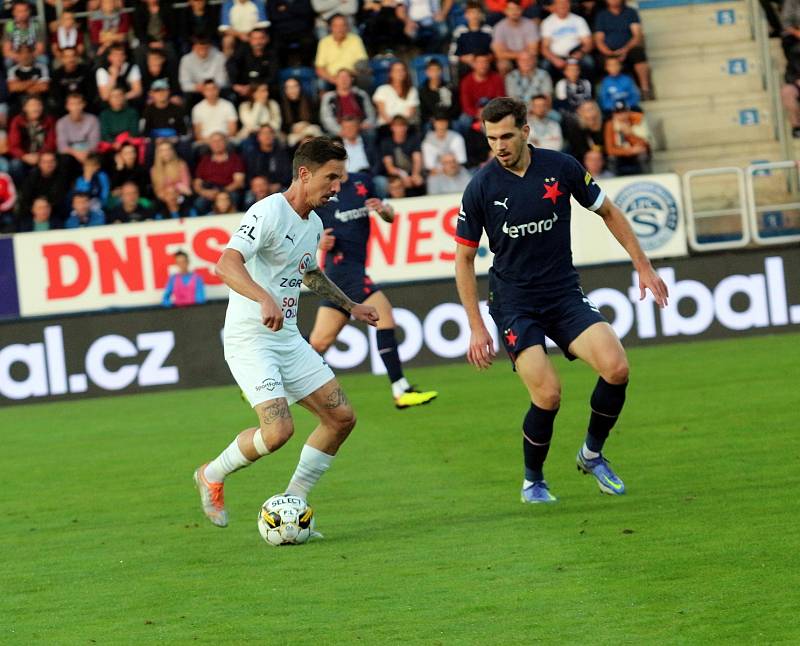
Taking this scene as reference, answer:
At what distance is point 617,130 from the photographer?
1948 cm

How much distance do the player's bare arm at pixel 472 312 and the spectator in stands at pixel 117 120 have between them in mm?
12407

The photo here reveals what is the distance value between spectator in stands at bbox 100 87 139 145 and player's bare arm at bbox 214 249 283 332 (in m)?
13.0

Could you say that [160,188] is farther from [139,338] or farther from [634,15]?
[634,15]

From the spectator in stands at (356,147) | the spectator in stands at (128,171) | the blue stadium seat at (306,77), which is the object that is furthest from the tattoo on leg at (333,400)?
the blue stadium seat at (306,77)

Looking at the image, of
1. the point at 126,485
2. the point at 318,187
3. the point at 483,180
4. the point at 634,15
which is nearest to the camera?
the point at 318,187

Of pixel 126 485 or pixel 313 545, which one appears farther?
pixel 126 485

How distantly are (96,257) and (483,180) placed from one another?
10372 millimetres

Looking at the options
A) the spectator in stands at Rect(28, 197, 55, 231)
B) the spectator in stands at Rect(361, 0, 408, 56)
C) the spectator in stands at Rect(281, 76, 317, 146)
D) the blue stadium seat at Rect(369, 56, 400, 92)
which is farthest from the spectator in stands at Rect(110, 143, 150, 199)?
the spectator in stands at Rect(361, 0, 408, 56)

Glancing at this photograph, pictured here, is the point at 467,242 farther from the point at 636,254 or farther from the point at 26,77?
the point at 26,77

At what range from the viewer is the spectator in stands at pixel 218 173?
19.3 metres

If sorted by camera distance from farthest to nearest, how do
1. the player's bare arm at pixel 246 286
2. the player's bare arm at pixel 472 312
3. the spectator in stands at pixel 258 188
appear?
the spectator in stands at pixel 258 188
the player's bare arm at pixel 472 312
the player's bare arm at pixel 246 286

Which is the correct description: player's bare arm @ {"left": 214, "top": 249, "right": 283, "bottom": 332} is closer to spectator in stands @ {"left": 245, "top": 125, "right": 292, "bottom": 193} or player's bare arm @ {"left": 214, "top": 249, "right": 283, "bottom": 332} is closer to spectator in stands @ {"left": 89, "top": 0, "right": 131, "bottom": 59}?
spectator in stands @ {"left": 245, "top": 125, "right": 292, "bottom": 193}

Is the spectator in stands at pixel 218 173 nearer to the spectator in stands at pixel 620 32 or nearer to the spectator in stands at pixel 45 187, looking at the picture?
the spectator in stands at pixel 45 187

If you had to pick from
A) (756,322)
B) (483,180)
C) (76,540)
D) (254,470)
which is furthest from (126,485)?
(756,322)
